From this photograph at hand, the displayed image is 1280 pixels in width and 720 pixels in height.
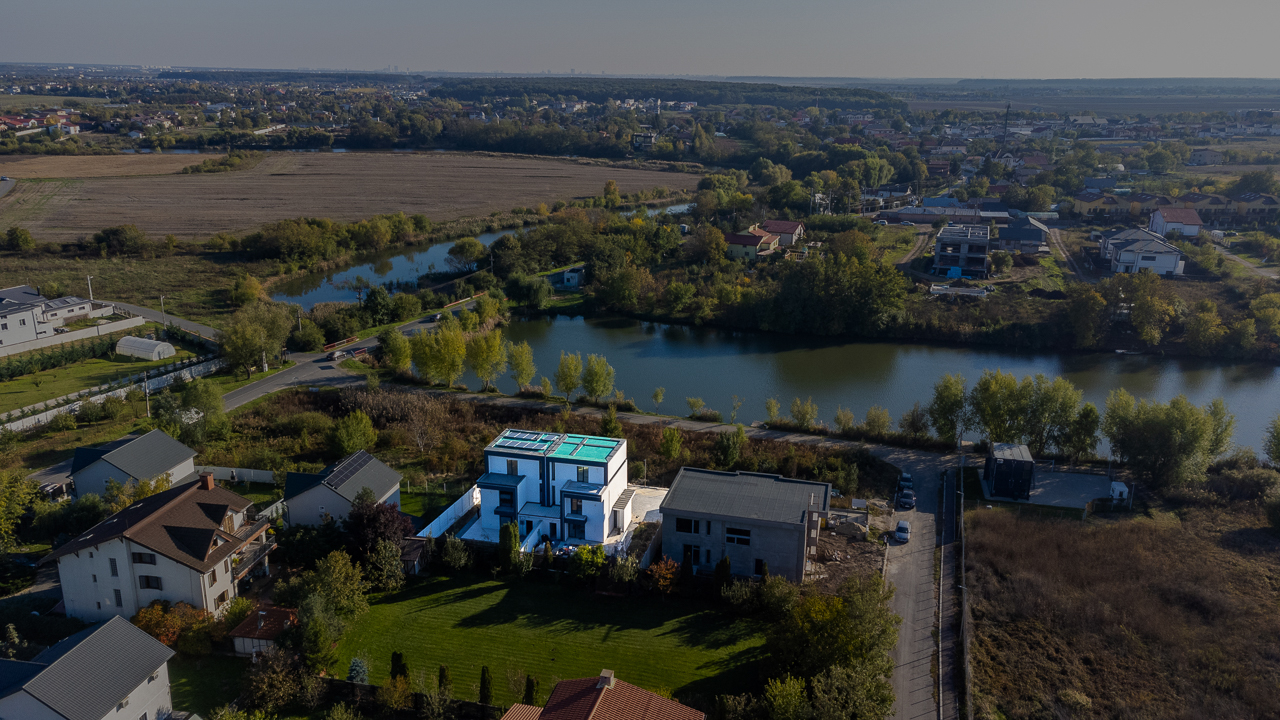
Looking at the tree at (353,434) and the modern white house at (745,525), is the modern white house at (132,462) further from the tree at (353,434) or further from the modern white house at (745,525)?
the modern white house at (745,525)

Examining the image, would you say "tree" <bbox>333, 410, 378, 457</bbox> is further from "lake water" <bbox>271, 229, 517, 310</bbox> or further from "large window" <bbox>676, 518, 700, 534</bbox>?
"lake water" <bbox>271, 229, 517, 310</bbox>

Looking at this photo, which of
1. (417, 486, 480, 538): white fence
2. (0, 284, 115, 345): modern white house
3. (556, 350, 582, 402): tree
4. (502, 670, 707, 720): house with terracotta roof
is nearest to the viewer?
(502, 670, 707, 720): house with terracotta roof

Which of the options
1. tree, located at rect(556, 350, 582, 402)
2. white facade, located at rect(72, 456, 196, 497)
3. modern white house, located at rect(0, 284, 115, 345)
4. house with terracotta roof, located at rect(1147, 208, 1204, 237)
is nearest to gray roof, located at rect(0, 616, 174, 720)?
white facade, located at rect(72, 456, 196, 497)

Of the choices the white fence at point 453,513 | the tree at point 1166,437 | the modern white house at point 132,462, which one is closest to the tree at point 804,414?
the tree at point 1166,437

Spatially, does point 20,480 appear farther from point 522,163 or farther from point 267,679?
point 522,163

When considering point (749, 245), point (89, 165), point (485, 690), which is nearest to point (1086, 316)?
point (749, 245)

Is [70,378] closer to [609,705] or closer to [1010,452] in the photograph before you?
[609,705]

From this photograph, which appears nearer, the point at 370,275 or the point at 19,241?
the point at 19,241
